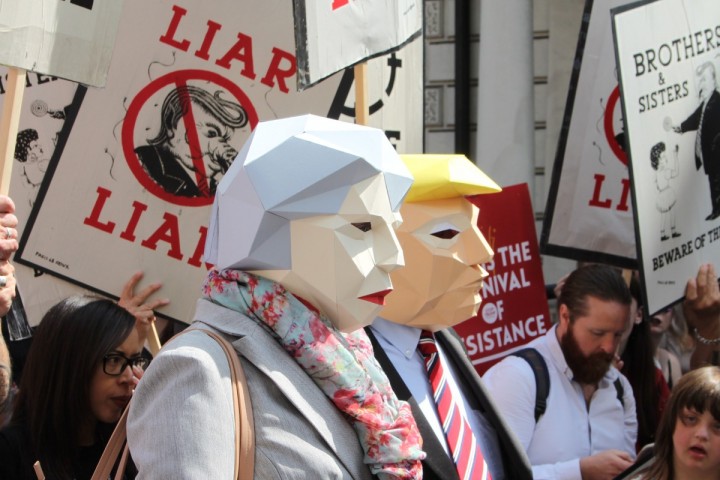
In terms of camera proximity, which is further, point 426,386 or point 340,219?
point 426,386

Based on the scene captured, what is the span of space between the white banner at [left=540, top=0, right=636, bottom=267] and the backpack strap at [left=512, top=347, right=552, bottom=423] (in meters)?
1.19

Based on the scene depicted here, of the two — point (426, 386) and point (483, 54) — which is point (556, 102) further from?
point (426, 386)

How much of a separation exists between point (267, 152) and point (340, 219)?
0.20 m

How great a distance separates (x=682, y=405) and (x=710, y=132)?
1535 mm

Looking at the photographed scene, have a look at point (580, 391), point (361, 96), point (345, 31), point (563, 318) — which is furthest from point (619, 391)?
point (345, 31)

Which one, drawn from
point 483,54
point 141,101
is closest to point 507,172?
point 483,54

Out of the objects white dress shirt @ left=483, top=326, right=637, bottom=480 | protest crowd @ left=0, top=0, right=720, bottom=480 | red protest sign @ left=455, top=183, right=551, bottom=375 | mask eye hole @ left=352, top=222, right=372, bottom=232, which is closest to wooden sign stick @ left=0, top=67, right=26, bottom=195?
protest crowd @ left=0, top=0, right=720, bottom=480

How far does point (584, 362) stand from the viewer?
4293 mm

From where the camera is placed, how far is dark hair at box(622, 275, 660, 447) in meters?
4.77

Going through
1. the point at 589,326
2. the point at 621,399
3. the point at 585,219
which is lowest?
the point at 621,399

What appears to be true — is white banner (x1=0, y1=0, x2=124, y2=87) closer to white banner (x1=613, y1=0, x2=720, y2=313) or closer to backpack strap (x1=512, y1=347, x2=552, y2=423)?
backpack strap (x1=512, y1=347, x2=552, y2=423)

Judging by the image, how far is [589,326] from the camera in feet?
14.4

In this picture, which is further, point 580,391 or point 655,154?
point 655,154

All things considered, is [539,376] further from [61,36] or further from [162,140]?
[61,36]
